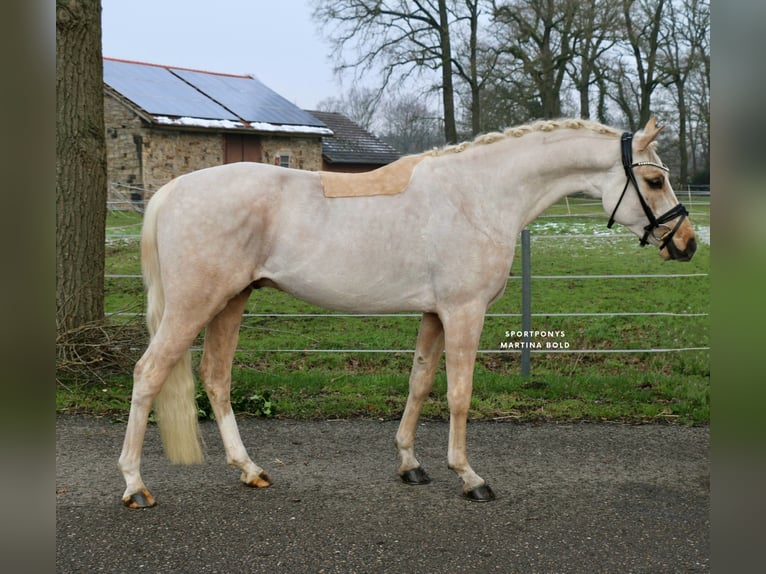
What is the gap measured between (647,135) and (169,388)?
2.94 m

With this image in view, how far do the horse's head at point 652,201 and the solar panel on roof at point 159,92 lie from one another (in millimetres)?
16398

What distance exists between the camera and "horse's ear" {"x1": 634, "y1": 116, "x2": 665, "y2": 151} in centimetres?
358

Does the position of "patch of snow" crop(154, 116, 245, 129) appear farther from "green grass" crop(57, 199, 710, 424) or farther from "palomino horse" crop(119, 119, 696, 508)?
"palomino horse" crop(119, 119, 696, 508)

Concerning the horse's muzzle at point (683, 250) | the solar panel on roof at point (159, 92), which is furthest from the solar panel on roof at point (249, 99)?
the horse's muzzle at point (683, 250)

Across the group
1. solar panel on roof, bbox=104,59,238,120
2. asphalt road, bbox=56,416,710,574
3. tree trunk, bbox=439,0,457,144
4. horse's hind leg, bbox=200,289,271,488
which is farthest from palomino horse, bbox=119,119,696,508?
solar panel on roof, bbox=104,59,238,120

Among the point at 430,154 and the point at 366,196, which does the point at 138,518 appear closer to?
the point at 366,196

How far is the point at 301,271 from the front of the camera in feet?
12.2

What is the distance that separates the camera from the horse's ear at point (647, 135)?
3578 mm

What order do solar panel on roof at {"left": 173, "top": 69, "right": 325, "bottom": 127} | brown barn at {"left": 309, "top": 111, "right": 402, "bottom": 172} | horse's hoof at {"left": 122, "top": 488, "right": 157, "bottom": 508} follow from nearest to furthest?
horse's hoof at {"left": 122, "top": 488, "right": 157, "bottom": 508}
brown barn at {"left": 309, "top": 111, "right": 402, "bottom": 172}
solar panel on roof at {"left": 173, "top": 69, "right": 325, "bottom": 127}

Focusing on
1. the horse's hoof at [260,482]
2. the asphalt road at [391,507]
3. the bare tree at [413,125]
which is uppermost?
the bare tree at [413,125]

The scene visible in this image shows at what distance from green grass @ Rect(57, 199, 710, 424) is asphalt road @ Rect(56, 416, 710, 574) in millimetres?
428

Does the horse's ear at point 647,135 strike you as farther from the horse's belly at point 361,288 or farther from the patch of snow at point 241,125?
the patch of snow at point 241,125

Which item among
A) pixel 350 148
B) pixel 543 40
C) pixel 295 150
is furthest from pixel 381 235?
pixel 350 148
